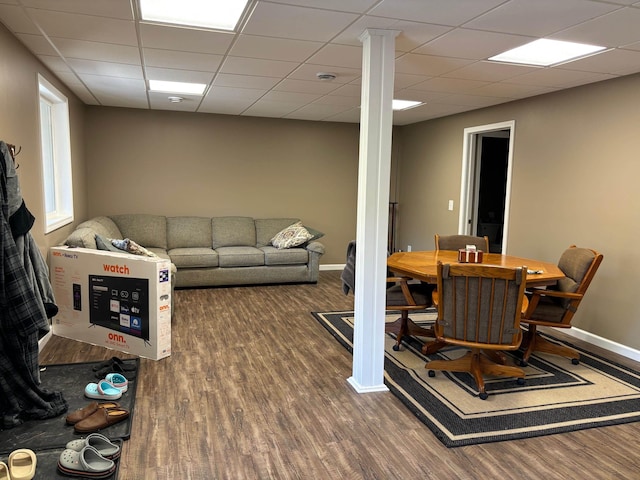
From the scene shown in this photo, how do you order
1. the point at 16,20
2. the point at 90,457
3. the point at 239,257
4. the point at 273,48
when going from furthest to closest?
the point at 239,257
the point at 273,48
the point at 16,20
the point at 90,457

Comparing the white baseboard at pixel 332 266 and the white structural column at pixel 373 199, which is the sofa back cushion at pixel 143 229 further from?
the white structural column at pixel 373 199

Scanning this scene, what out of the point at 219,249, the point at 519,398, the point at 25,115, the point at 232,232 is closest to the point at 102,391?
the point at 25,115

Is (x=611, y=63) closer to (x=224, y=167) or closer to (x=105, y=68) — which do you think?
(x=105, y=68)

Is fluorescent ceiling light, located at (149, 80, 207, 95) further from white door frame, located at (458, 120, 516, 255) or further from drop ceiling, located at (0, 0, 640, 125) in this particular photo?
white door frame, located at (458, 120, 516, 255)

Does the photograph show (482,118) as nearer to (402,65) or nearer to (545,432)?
(402,65)

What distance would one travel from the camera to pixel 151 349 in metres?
3.63

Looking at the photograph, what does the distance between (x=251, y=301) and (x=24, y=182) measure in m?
2.68

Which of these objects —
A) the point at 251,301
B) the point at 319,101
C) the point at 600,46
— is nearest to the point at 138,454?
the point at 251,301

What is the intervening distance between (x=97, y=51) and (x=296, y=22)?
5.44 ft

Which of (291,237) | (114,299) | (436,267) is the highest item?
(436,267)

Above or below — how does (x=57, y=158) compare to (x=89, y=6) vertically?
below

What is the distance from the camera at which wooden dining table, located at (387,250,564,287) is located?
3.41 meters

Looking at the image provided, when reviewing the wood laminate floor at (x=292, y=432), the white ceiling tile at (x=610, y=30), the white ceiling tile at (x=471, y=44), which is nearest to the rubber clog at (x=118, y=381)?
the wood laminate floor at (x=292, y=432)

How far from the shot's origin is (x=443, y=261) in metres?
3.98
